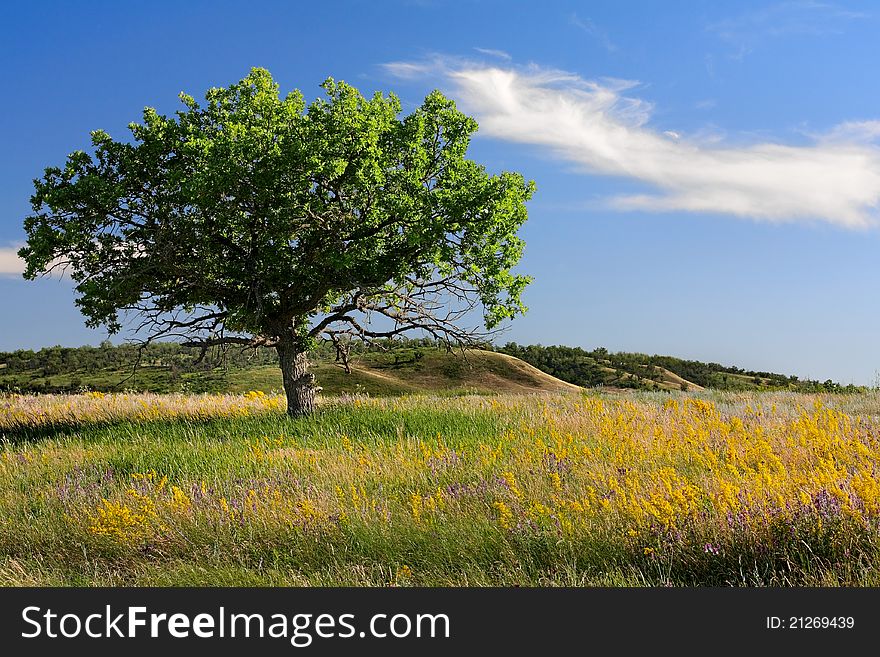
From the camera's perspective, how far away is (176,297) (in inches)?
695

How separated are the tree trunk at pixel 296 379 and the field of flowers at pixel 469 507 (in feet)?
11.1

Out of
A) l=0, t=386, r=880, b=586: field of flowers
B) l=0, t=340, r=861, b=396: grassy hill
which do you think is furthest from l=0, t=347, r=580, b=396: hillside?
l=0, t=386, r=880, b=586: field of flowers

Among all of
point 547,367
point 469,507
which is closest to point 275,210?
A: point 469,507

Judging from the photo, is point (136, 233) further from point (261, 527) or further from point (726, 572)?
point (726, 572)

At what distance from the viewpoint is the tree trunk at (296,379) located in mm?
17938

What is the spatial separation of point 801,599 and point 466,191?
1160 centimetres

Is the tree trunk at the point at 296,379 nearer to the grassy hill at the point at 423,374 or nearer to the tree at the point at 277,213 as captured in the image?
the tree at the point at 277,213

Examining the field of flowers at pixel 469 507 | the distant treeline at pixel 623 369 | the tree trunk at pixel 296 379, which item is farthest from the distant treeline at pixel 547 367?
the field of flowers at pixel 469 507

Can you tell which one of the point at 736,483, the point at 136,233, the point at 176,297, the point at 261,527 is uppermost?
the point at 136,233

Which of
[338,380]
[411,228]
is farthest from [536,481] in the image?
[338,380]

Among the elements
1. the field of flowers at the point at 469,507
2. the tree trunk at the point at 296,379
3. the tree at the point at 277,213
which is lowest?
the field of flowers at the point at 469,507

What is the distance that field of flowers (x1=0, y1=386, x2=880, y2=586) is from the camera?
258 inches

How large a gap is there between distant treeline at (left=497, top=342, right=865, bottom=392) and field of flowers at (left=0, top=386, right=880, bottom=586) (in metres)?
25.6

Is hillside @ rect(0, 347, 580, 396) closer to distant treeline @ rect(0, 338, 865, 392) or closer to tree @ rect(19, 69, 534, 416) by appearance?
distant treeline @ rect(0, 338, 865, 392)
